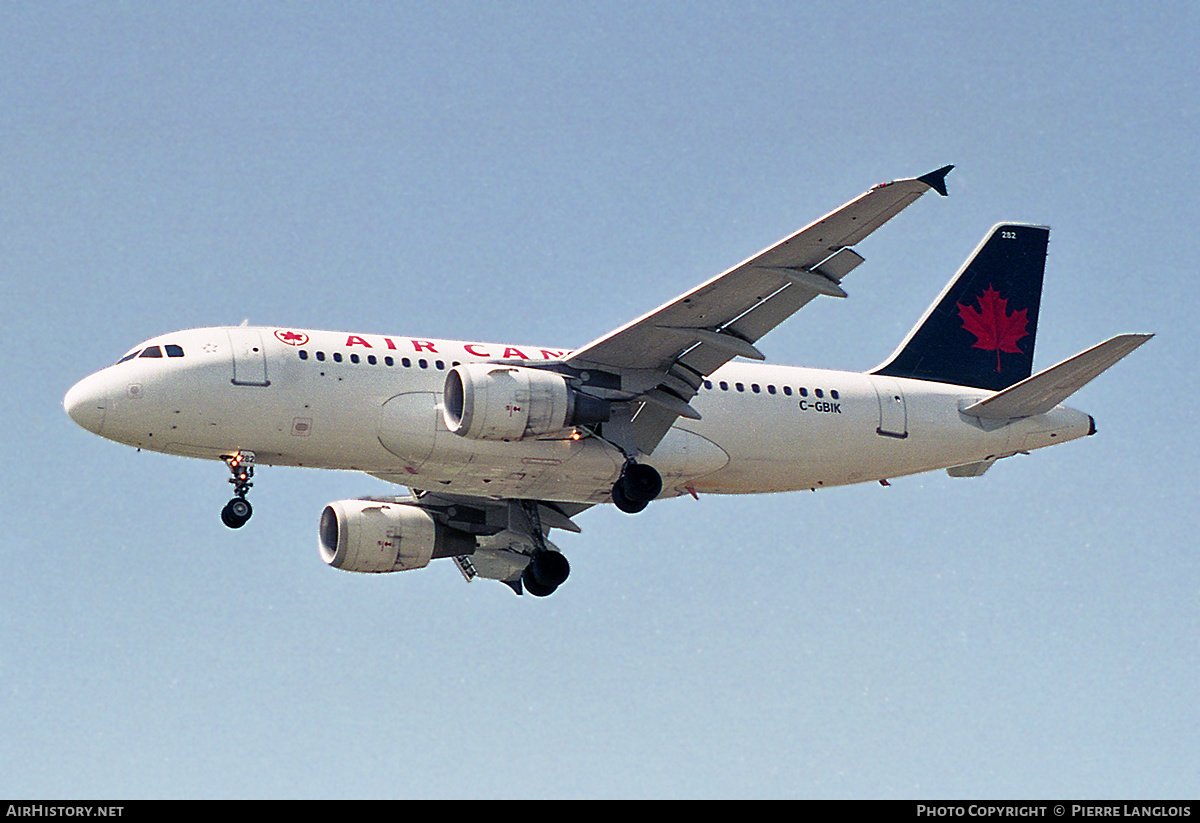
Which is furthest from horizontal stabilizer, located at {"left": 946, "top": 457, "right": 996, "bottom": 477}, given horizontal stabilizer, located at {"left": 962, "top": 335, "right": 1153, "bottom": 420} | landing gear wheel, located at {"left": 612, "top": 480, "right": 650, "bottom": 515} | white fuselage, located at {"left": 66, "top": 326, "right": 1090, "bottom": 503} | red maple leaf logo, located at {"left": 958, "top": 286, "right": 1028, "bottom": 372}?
landing gear wheel, located at {"left": 612, "top": 480, "right": 650, "bottom": 515}

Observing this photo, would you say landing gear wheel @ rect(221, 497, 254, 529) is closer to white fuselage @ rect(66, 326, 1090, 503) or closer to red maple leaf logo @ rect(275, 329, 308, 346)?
white fuselage @ rect(66, 326, 1090, 503)

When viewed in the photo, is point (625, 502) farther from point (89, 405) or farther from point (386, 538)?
point (89, 405)

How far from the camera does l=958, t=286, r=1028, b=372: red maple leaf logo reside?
138 ft

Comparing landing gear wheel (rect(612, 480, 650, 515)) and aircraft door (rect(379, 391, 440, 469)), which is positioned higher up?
aircraft door (rect(379, 391, 440, 469))

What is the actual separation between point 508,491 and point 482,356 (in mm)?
3341

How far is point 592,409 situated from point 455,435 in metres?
3.03

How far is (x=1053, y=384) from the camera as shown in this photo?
37.2m

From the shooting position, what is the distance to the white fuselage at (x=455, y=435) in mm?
33188

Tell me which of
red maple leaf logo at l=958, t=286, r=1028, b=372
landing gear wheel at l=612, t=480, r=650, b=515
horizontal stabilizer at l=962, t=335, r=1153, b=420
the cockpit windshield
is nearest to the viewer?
the cockpit windshield

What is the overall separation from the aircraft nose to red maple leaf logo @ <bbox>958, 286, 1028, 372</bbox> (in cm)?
2226

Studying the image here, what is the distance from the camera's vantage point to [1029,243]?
43.5 meters

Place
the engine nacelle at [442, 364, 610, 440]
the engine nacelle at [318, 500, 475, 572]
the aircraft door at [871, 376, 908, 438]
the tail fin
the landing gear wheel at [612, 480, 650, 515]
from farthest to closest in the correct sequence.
A: 1. the tail fin
2. the engine nacelle at [318, 500, 475, 572]
3. the aircraft door at [871, 376, 908, 438]
4. the landing gear wheel at [612, 480, 650, 515]
5. the engine nacelle at [442, 364, 610, 440]

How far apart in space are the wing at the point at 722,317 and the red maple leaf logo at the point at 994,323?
10.4 meters
